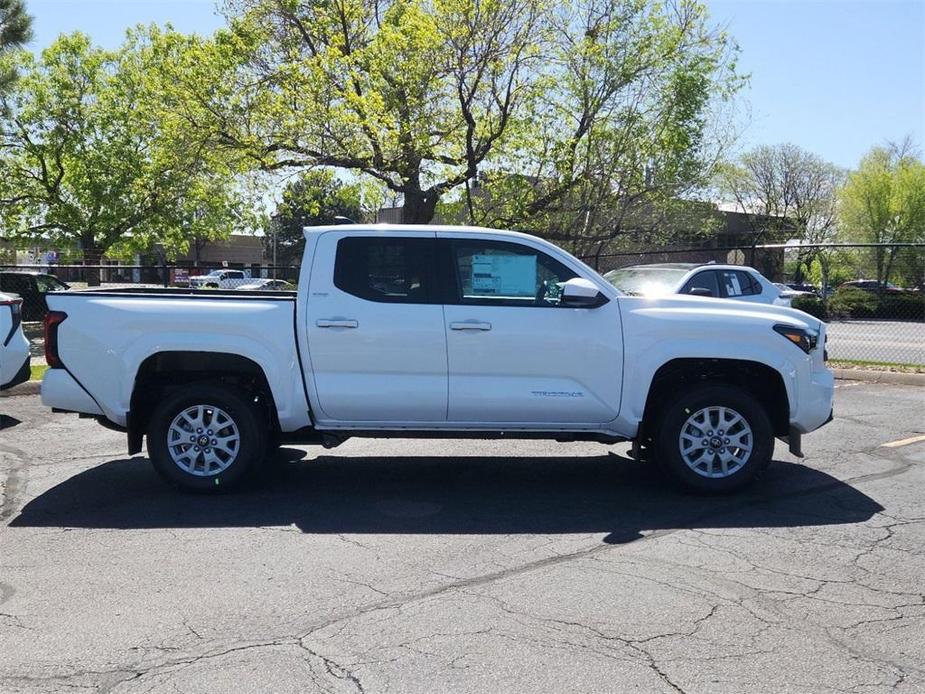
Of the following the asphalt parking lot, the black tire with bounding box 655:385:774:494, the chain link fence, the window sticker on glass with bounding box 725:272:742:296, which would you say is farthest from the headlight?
the chain link fence

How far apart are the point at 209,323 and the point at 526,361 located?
7.62 feet

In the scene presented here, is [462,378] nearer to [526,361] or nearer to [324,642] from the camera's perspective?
[526,361]

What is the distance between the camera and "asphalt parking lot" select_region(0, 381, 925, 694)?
145 inches

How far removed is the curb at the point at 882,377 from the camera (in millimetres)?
13344

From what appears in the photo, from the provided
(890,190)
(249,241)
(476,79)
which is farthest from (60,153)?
(249,241)

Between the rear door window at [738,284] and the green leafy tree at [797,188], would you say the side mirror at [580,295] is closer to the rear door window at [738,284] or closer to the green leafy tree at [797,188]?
the rear door window at [738,284]

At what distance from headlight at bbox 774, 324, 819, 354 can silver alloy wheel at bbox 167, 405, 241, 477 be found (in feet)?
13.5

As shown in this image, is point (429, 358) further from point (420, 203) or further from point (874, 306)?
point (874, 306)

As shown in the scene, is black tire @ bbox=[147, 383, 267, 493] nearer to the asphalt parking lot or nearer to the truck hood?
the asphalt parking lot

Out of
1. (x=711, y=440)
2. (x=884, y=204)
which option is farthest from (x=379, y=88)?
(x=884, y=204)

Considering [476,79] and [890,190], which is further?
[890,190]

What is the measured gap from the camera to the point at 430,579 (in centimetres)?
476

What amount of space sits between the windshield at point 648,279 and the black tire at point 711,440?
6879 millimetres

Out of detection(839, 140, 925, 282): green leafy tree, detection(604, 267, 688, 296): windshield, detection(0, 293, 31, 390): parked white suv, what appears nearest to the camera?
detection(0, 293, 31, 390): parked white suv
